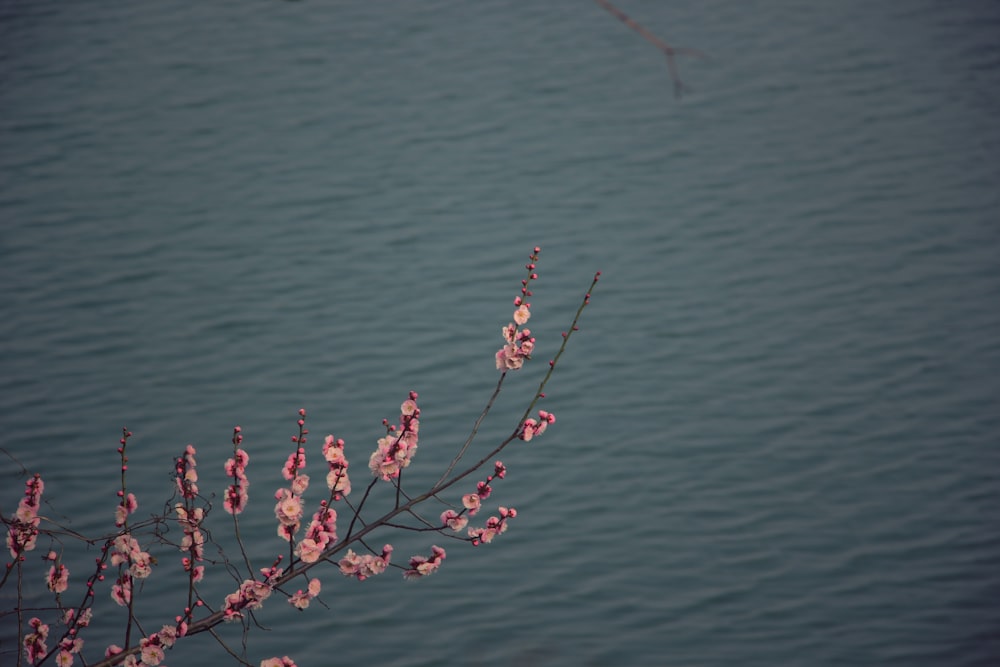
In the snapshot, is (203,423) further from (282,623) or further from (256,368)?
(282,623)

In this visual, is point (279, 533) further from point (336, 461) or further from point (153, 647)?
point (153, 647)

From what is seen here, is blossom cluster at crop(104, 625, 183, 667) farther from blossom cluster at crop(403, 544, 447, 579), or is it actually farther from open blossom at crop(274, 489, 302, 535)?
blossom cluster at crop(403, 544, 447, 579)

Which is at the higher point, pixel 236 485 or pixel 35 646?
pixel 236 485

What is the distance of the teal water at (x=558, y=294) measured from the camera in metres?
3.63

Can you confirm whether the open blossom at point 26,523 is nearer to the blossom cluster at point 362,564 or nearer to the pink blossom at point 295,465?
the pink blossom at point 295,465

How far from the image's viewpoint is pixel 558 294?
5.29 meters

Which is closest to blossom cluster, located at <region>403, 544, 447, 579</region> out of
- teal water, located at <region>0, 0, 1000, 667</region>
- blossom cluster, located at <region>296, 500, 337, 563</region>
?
blossom cluster, located at <region>296, 500, 337, 563</region>

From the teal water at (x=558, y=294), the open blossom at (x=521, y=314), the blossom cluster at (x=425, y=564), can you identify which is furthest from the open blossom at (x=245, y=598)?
the teal water at (x=558, y=294)

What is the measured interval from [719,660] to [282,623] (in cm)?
135

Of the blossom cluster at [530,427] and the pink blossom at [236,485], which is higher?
the blossom cluster at [530,427]

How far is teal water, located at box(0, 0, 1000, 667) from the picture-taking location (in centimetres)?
363

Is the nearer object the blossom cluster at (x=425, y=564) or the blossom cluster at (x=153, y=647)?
the blossom cluster at (x=153, y=647)

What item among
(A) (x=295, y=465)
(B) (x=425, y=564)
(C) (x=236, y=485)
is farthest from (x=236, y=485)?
(B) (x=425, y=564)

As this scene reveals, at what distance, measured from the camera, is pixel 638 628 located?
3.44m
